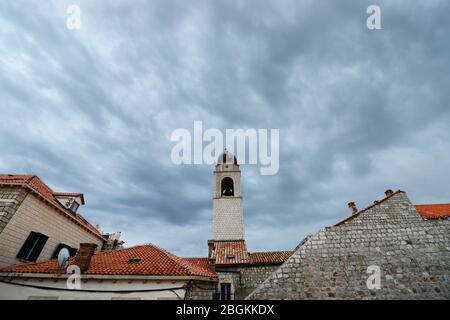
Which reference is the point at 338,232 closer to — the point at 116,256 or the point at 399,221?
the point at 399,221

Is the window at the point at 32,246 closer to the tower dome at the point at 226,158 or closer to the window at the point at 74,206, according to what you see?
the window at the point at 74,206

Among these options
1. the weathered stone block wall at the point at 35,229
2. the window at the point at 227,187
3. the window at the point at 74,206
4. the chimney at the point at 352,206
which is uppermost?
the window at the point at 227,187

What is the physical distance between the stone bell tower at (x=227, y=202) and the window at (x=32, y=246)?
565 inches

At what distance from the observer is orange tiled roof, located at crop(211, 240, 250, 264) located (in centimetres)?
1648

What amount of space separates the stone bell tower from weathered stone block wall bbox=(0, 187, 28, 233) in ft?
52.8

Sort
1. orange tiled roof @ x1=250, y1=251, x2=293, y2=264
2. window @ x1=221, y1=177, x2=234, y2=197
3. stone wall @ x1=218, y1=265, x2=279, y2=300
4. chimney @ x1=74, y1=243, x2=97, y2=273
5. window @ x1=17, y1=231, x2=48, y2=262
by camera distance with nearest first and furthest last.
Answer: chimney @ x1=74, y1=243, x2=97, y2=273 → window @ x1=17, y1=231, x2=48, y2=262 → stone wall @ x1=218, y1=265, x2=279, y2=300 → orange tiled roof @ x1=250, y1=251, x2=293, y2=264 → window @ x1=221, y1=177, x2=234, y2=197

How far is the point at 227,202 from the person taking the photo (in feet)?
79.6

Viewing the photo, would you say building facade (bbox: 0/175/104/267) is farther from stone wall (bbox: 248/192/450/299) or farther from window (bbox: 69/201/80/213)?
stone wall (bbox: 248/192/450/299)

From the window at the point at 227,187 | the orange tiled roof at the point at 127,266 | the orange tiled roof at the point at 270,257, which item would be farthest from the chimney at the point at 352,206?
the orange tiled roof at the point at 127,266

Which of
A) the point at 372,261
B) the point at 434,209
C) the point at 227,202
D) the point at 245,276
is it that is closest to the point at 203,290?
the point at 245,276

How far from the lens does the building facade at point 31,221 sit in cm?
1148

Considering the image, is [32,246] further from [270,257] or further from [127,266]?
[270,257]

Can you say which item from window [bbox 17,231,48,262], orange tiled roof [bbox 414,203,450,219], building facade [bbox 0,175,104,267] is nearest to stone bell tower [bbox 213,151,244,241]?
building facade [bbox 0,175,104,267]
